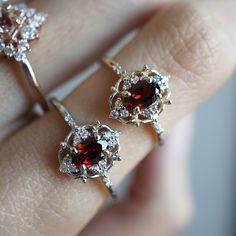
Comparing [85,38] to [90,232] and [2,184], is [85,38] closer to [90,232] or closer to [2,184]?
[2,184]

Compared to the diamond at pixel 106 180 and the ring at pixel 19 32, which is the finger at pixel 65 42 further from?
the diamond at pixel 106 180

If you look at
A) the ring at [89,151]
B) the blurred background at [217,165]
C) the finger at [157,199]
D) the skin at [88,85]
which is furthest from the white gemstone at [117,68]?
the blurred background at [217,165]

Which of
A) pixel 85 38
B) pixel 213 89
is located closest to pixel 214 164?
pixel 213 89

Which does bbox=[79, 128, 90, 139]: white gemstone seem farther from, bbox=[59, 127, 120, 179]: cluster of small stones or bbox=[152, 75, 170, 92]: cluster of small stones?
bbox=[152, 75, 170, 92]: cluster of small stones

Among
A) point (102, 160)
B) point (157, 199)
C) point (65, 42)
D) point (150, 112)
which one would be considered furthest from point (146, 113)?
point (157, 199)

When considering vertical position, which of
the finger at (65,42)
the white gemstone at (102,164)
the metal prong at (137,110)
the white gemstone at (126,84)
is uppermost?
the finger at (65,42)

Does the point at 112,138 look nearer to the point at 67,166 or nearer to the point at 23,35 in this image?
the point at 67,166
